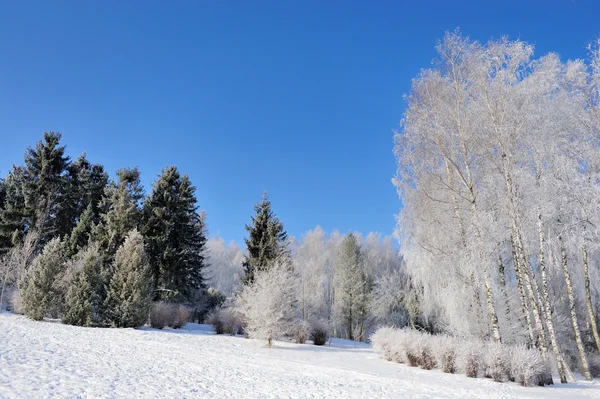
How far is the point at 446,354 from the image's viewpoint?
40.6ft

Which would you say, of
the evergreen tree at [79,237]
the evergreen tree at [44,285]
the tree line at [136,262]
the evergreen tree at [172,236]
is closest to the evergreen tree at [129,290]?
the tree line at [136,262]

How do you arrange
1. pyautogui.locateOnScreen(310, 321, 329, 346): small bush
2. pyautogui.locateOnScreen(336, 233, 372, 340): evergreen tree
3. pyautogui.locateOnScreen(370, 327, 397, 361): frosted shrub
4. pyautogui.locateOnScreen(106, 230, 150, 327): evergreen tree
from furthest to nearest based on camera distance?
pyautogui.locateOnScreen(336, 233, 372, 340): evergreen tree, pyautogui.locateOnScreen(310, 321, 329, 346): small bush, pyautogui.locateOnScreen(106, 230, 150, 327): evergreen tree, pyautogui.locateOnScreen(370, 327, 397, 361): frosted shrub

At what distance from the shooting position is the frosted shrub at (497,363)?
1068 centimetres

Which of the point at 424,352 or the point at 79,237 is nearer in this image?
the point at 424,352

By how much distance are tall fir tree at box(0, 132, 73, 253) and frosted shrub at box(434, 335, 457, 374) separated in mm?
29133

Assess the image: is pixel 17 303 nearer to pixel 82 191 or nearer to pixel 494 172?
pixel 82 191

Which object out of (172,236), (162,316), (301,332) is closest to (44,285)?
(162,316)

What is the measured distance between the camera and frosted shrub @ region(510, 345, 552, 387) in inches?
407

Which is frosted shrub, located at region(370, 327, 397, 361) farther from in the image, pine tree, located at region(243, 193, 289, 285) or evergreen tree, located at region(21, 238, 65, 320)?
evergreen tree, located at region(21, 238, 65, 320)

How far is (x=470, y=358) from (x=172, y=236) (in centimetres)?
2209

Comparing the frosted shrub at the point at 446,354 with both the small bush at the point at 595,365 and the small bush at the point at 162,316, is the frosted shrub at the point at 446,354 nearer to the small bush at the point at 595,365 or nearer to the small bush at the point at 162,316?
the small bush at the point at 595,365

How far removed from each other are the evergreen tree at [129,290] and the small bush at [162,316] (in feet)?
3.32

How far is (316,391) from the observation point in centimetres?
826

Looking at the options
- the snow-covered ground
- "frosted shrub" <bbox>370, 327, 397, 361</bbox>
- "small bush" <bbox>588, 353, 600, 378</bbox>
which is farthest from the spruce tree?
"small bush" <bbox>588, 353, 600, 378</bbox>
